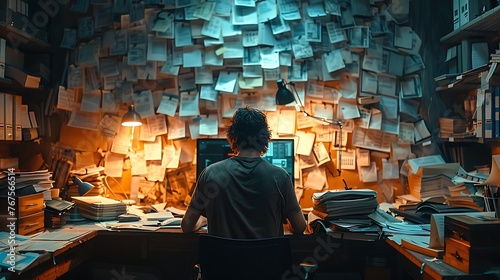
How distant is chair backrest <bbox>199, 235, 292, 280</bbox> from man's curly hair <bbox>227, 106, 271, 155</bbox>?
1.75ft

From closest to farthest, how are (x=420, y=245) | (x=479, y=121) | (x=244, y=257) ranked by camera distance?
(x=244, y=257), (x=420, y=245), (x=479, y=121)

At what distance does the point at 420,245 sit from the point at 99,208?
70.6 inches

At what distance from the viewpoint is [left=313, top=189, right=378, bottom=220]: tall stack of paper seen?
2195 millimetres

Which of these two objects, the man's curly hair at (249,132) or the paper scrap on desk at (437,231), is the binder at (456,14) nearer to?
the paper scrap on desk at (437,231)

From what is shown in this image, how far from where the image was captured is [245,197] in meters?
1.84

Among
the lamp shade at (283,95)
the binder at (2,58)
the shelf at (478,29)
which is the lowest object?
the lamp shade at (283,95)

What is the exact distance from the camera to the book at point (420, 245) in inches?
70.5

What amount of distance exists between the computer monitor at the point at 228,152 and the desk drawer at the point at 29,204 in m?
0.92

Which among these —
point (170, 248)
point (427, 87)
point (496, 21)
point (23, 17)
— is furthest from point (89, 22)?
point (496, 21)

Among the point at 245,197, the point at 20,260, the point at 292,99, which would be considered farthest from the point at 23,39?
the point at 245,197

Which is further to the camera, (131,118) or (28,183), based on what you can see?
(131,118)

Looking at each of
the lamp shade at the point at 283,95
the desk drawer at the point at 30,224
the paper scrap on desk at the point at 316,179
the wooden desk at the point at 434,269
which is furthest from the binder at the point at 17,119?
the wooden desk at the point at 434,269

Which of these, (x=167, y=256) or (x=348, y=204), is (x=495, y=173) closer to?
(x=348, y=204)

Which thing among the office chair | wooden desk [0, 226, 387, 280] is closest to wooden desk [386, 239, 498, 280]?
the office chair
